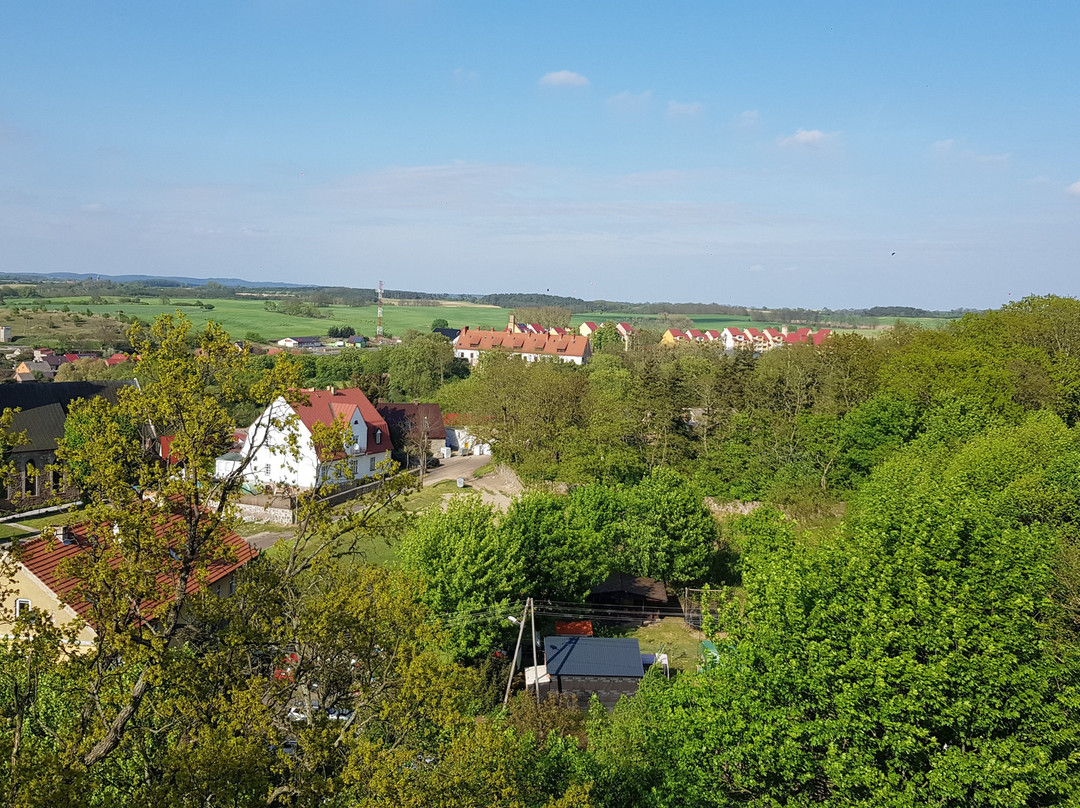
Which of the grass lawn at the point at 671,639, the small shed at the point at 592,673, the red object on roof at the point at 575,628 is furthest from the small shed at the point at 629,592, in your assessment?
the small shed at the point at 592,673

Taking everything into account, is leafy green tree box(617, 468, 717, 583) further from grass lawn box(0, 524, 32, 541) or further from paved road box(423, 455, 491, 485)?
grass lawn box(0, 524, 32, 541)

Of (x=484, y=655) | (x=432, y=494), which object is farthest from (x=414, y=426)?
(x=484, y=655)

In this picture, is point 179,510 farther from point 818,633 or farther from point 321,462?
point 818,633

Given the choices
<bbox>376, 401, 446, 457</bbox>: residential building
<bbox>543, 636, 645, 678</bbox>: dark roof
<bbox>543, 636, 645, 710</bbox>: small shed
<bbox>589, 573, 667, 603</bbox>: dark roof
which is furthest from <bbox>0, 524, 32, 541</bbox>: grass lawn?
<bbox>543, 636, 645, 710</bbox>: small shed

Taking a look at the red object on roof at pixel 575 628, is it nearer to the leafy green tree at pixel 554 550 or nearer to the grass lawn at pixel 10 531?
the leafy green tree at pixel 554 550

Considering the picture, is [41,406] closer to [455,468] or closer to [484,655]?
[455,468]
